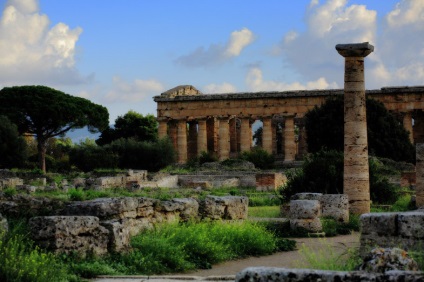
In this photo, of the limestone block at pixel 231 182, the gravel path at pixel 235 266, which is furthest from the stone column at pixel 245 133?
the gravel path at pixel 235 266

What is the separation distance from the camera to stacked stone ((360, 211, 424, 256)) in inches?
420

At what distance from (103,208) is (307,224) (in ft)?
23.4

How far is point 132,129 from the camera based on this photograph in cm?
8694

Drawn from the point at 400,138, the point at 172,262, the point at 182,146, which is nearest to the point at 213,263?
the point at 172,262

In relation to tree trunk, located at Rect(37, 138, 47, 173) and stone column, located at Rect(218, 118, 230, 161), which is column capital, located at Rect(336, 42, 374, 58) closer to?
tree trunk, located at Rect(37, 138, 47, 173)

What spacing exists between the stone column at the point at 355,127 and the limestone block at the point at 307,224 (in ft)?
14.1

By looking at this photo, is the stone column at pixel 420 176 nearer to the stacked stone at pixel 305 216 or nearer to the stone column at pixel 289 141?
the stacked stone at pixel 305 216

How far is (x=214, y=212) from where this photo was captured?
714 inches

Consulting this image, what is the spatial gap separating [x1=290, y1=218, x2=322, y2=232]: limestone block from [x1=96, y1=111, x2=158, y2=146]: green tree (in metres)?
66.1

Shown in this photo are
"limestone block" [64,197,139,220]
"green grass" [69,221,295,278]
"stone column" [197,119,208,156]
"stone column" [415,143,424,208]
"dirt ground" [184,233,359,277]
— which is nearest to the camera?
"green grass" [69,221,295,278]

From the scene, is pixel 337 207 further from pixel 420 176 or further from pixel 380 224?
pixel 380 224

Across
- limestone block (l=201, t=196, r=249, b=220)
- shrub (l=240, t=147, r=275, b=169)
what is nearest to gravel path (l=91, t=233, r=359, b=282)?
limestone block (l=201, t=196, r=249, b=220)

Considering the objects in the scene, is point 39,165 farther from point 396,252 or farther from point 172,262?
point 396,252

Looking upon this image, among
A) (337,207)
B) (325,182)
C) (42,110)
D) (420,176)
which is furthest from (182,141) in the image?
(337,207)
